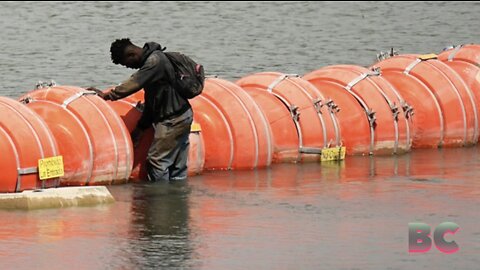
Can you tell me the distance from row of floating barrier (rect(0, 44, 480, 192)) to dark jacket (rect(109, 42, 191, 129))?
0.25m

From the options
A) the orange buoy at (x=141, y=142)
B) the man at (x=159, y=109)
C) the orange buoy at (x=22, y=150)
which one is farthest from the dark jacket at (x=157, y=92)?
the orange buoy at (x=22, y=150)

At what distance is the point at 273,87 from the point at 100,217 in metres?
5.03

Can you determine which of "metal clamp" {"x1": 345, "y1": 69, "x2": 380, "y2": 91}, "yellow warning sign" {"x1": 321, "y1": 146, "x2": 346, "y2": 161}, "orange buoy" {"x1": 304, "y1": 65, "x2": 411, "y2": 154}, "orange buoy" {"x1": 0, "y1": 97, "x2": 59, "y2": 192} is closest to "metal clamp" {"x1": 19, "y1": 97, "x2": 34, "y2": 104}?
"orange buoy" {"x1": 0, "y1": 97, "x2": 59, "y2": 192}

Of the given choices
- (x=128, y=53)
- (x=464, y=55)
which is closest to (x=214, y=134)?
(x=128, y=53)

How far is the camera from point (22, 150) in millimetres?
17250

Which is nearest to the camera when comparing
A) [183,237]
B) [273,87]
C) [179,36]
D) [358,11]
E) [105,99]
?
[183,237]

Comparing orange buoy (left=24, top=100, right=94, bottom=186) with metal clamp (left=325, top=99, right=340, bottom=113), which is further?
metal clamp (left=325, top=99, right=340, bottom=113)

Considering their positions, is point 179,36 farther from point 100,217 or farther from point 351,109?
point 100,217

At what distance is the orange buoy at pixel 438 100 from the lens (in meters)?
22.4

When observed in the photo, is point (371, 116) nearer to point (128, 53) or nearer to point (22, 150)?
point (128, 53)

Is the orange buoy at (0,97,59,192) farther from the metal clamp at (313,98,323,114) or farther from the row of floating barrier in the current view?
the metal clamp at (313,98,323,114)

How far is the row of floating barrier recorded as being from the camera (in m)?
17.8

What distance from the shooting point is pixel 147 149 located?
1906cm

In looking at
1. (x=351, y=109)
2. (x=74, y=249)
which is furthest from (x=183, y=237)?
(x=351, y=109)
